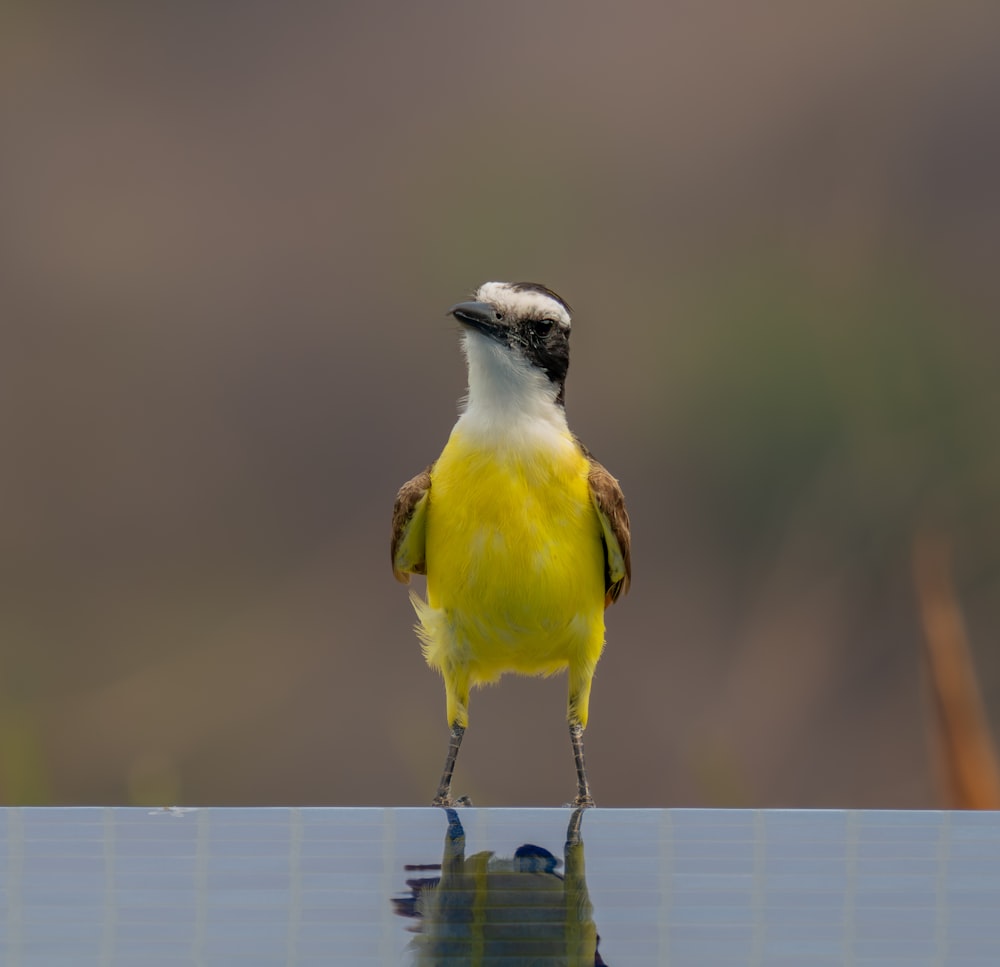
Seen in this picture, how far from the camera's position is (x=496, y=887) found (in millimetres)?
2387

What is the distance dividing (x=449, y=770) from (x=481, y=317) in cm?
108

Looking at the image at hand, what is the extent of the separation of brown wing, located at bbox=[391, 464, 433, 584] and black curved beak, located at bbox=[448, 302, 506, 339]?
37 cm

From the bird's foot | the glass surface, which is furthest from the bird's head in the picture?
the glass surface

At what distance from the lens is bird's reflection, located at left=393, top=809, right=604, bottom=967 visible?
7.03 ft

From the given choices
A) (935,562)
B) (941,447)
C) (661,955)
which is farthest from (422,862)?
(941,447)

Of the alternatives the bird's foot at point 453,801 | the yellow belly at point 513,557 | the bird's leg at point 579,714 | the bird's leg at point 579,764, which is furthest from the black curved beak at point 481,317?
the bird's foot at point 453,801

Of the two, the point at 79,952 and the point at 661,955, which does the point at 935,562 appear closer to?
the point at 661,955

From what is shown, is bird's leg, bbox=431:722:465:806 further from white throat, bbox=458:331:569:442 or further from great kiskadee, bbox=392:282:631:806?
white throat, bbox=458:331:569:442

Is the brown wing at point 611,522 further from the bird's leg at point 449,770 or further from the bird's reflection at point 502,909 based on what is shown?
the bird's reflection at point 502,909

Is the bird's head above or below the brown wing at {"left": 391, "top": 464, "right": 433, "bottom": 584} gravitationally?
above

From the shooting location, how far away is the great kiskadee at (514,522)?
378 cm

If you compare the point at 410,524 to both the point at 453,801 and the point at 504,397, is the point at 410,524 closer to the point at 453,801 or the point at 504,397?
the point at 504,397

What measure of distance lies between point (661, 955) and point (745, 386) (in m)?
5.76

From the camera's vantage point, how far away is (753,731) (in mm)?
6438
